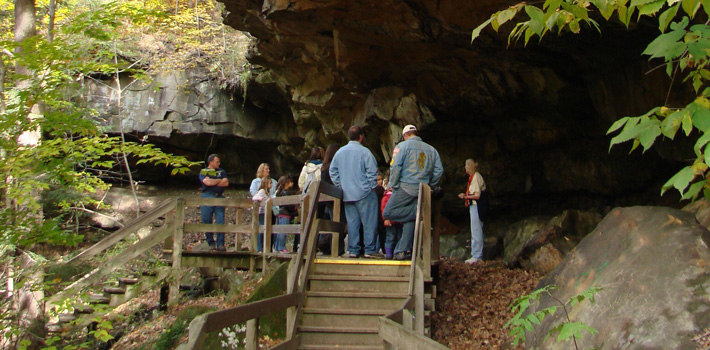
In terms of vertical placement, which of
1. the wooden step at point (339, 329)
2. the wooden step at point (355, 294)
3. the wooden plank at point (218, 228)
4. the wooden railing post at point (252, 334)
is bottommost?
the wooden step at point (339, 329)

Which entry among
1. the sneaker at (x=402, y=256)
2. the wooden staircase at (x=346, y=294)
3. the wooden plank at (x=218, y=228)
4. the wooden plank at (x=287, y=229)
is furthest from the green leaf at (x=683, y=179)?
the wooden plank at (x=218, y=228)

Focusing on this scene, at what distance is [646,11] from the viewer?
2361 mm

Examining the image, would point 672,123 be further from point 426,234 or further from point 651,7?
point 426,234

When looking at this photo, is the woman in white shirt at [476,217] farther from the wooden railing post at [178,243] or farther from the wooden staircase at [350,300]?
the wooden railing post at [178,243]

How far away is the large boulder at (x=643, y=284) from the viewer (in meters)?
4.41

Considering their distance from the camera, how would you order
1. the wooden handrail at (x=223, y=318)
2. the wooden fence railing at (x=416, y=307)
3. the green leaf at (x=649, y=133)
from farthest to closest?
1. the wooden handrail at (x=223, y=318)
2. the wooden fence railing at (x=416, y=307)
3. the green leaf at (x=649, y=133)

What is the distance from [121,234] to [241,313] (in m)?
6.36

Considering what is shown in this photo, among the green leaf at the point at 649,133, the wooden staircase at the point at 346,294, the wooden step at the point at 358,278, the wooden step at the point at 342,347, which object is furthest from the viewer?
the wooden step at the point at 358,278

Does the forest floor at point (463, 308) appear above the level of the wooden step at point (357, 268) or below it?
below

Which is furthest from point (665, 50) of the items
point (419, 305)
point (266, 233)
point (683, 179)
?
point (266, 233)

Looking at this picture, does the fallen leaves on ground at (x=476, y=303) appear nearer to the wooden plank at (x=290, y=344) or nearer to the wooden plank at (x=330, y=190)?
the wooden plank at (x=290, y=344)

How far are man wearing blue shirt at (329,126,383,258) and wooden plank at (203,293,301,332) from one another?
227 centimetres

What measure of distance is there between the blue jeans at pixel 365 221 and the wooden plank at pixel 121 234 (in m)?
4.15

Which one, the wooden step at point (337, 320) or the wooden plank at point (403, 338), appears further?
the wooden step at point (337, 320)
